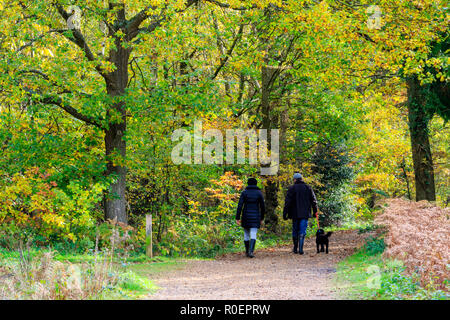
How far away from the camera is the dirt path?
7414mm

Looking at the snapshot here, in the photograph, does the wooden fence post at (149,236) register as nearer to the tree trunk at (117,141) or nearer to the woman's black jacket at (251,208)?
the woman's black jacket at (251,208)

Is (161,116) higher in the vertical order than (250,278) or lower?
higher

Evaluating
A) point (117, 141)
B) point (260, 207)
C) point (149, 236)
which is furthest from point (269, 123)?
point (149, 236)

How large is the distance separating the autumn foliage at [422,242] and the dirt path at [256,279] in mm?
1185

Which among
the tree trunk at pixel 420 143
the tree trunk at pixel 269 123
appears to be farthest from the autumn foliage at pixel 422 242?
the tree trunk at pixel 269 123

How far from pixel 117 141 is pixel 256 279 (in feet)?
22.9

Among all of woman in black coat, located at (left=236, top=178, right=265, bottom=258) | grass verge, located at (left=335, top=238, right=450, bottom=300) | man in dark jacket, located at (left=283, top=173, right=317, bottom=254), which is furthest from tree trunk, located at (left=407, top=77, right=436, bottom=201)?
grass verge, located at (left=335, top=238, right=450, bottom=300)

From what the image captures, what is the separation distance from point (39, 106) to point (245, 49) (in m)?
8.05

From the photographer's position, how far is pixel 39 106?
12703 millimetres

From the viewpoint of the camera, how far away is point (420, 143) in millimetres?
16344

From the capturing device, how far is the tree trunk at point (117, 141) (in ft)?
46.5

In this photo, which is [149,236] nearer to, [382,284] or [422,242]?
[422,242]
